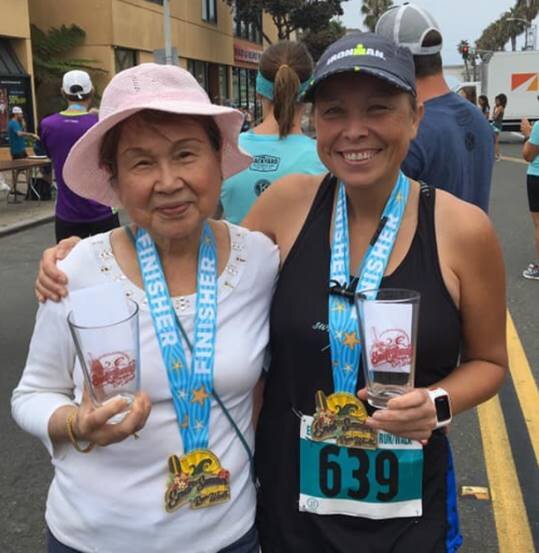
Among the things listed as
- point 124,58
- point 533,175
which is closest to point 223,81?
point 124,58

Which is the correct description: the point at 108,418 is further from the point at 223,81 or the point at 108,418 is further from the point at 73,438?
the point at 223,81

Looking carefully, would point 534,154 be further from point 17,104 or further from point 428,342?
point 17,104

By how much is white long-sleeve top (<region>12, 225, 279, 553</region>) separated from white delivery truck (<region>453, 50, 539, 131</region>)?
29.9 metres

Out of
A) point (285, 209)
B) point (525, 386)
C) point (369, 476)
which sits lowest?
point (525, 386)

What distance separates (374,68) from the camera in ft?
5.23

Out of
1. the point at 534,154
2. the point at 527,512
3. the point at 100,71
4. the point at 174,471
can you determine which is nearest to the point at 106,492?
the point at 174,471

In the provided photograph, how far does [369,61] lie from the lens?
1604mm

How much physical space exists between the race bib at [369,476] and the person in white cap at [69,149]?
13.9ft

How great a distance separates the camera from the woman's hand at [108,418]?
4.35ft

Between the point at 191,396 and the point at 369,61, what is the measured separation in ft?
2.90

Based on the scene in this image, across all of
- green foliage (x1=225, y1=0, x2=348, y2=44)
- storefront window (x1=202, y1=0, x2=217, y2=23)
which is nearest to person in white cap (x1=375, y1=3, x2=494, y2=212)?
storefront window (x1=202, y1=0, x2=217, y2=23)

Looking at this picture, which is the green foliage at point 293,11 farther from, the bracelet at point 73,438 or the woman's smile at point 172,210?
the bracelet at point 73,438

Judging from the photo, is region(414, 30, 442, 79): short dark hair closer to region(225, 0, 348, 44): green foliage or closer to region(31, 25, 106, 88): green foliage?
region(31, 25, 106, 88): green foliage

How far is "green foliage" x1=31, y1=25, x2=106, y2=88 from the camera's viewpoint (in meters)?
20.9
